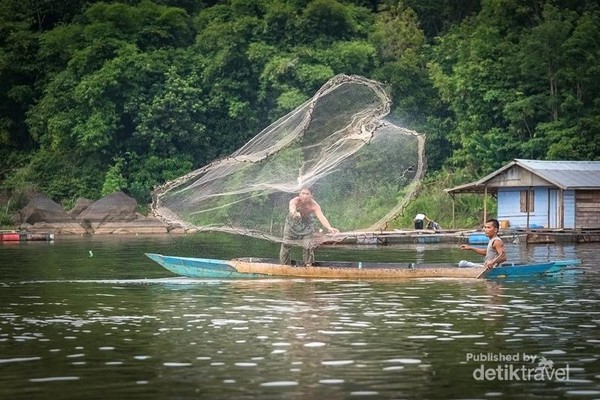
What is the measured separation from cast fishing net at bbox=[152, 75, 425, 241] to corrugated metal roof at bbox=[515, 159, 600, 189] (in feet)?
58.0

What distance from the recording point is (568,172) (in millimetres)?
42312

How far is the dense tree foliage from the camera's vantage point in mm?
51281

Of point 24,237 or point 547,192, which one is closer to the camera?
point 547,192

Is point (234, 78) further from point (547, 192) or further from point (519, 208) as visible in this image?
point (547, 192)

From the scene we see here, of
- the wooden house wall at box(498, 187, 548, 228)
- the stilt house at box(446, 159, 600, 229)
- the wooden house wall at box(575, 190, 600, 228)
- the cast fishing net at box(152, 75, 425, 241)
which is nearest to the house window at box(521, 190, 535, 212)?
the stilt house at box(446, 159, 600, 229)

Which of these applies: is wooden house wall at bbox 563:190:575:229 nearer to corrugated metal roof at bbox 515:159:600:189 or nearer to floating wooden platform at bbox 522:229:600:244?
corrugated metal roof at bbox 515:159:600:189

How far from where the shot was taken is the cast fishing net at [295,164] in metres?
22.8

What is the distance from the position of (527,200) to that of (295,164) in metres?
21.3

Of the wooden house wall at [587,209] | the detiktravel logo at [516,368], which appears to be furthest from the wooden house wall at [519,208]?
the detiktravel logo at [516,368]

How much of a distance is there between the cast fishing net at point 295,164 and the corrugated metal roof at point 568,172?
1768 cm

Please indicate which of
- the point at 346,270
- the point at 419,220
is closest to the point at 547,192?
the point at 419,220

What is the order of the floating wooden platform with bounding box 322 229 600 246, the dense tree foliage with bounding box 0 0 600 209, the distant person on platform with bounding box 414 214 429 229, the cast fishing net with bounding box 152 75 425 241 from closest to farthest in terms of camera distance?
the cast fishing net with bounding box 152 75 425 241
the floating wooden platform with bounding box 322 229 600 246
the distant person on platform with bounding box 414 214 429 229
the dense tree foliage with bounding box 0 0 600 209

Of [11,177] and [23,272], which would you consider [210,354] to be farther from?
[11,177]

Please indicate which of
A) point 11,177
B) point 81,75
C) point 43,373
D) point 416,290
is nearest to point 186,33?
point 81,75
